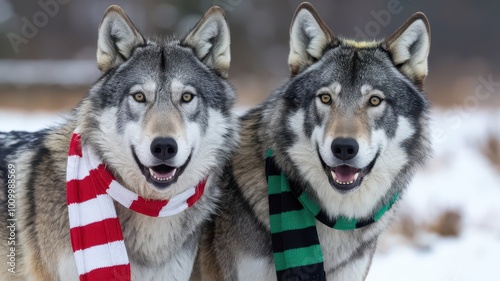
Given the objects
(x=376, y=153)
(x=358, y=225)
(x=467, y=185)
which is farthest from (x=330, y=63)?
(x=467, y=185)

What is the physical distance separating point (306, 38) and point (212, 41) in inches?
25.2

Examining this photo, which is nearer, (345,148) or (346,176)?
(345,148)


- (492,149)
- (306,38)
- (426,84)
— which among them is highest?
(426,84)

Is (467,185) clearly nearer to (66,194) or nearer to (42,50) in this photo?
(66,194)

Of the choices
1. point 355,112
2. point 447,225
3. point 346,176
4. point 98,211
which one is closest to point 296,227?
point 346,176

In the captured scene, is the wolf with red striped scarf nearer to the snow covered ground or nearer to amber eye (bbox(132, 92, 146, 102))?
amber eye (bbox(132, 92, 146, 102))

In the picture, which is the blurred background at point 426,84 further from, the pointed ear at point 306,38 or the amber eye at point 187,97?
the amber eye at point 187,97

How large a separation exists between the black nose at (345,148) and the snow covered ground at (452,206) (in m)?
2.11

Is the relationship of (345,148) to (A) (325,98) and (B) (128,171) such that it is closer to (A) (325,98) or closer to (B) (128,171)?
(A) (325,98)

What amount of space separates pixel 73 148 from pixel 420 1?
17634mm

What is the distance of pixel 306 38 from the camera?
4.44 metres

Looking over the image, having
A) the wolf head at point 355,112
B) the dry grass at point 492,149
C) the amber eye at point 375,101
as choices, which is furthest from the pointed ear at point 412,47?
the dry grass at point 492,149

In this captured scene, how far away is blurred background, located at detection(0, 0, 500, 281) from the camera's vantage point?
698cm

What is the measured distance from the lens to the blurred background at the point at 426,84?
698 cm
